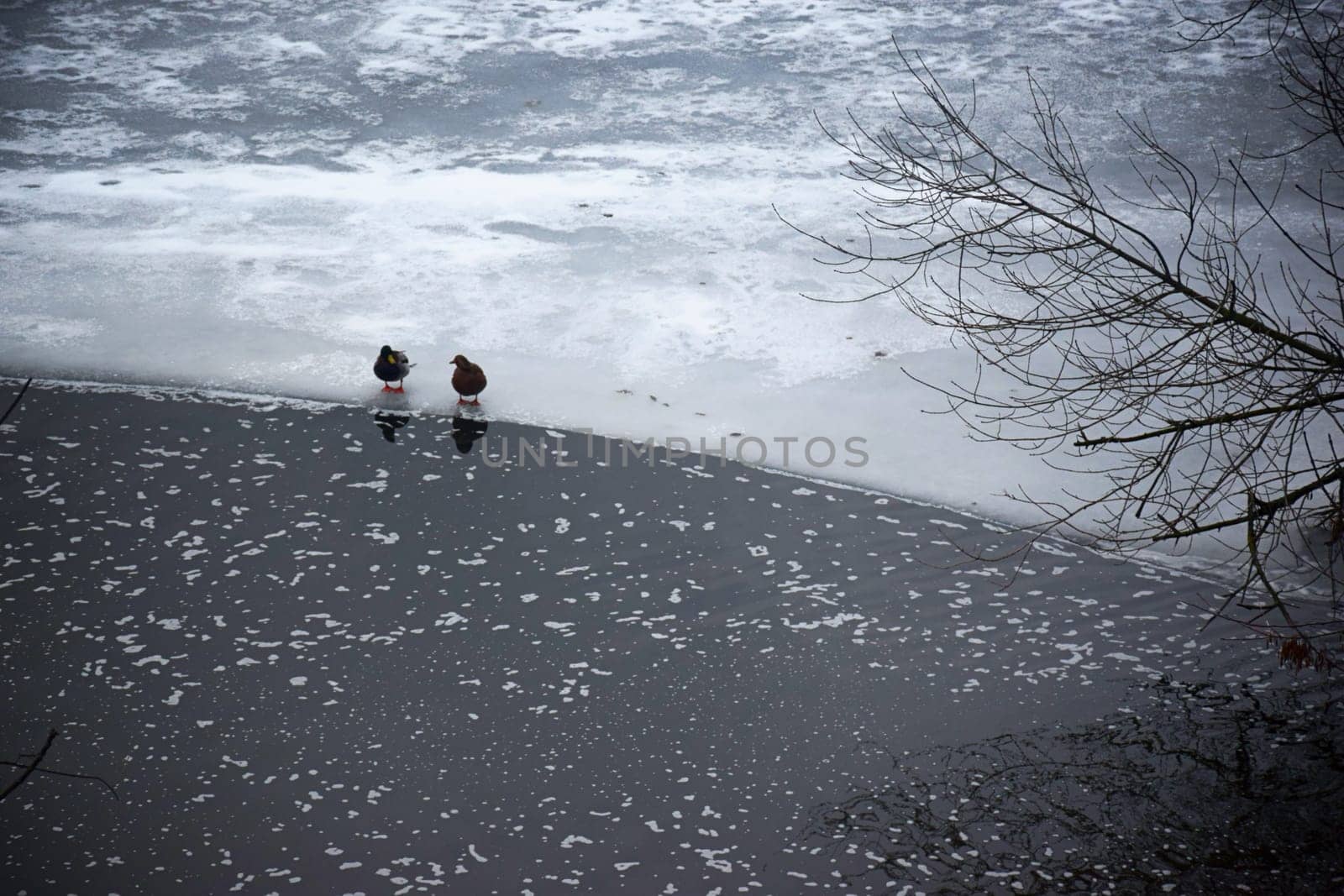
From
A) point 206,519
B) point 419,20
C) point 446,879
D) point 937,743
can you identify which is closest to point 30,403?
point 206,519

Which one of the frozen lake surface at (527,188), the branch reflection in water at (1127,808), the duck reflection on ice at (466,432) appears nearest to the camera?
the branch reflection in water at (1127,808)

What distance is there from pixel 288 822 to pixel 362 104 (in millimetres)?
7350

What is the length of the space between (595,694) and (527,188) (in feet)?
16.9

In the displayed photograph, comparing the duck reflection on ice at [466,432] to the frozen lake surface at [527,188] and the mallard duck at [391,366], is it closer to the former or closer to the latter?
the frozen lake surface at [527,188]

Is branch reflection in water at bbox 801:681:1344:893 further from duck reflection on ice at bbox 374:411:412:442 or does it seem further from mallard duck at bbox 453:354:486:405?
duck reflection on ice at bbox 374:411:412:442

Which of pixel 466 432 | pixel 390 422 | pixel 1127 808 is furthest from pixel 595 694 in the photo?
pixel 390 422

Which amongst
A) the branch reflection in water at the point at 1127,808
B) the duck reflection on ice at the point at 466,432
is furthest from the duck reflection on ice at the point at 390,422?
the branch reflection in water at the point at 1127,808

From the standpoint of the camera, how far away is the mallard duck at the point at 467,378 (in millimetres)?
5633

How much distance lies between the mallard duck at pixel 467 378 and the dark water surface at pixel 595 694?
348 mm

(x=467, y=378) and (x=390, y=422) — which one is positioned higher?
(x=467, y=378)

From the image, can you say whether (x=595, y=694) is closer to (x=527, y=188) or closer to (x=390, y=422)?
(x=390, y=422)

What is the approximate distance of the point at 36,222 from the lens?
7.73 meters

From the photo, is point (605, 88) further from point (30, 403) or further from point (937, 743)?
point (937, 743)

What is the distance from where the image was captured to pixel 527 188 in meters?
8.34
